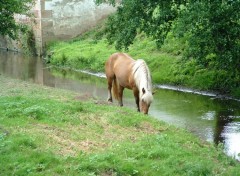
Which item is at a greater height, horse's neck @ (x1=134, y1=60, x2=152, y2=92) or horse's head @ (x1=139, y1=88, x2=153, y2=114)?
horse's neck @ (x1=134, y1=60, x2=152, y2=92)

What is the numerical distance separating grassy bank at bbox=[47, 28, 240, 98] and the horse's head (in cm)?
618

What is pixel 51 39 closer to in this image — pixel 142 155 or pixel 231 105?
pixel 231 105

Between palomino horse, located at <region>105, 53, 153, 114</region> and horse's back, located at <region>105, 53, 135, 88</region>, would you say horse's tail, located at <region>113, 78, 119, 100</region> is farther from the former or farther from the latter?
horse's back, located at <region>105, 53, 135, 88</region>

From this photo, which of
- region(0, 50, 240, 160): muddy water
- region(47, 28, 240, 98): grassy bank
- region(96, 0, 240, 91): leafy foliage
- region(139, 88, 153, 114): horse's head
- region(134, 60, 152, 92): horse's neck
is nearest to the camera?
region(0, 50, 240, 160): muddy water

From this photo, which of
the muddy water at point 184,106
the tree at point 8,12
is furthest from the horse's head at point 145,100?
the tree at point 8,12

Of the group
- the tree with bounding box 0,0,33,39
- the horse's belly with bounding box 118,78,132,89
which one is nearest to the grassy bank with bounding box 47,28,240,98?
the tree with bounding box 0,0,33,39

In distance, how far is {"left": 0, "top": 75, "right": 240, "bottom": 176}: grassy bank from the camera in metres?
7.80

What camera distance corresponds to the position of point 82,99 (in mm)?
14859

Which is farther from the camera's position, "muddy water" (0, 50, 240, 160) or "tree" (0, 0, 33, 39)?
"tree" (0, 0, 33, 39)

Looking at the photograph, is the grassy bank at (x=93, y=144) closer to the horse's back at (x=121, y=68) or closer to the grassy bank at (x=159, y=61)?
the horse's back at (x=121, y=68)

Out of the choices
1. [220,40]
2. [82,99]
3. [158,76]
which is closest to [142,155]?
[82,99]

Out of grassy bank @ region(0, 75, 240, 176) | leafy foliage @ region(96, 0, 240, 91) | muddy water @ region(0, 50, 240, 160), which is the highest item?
leafy foliage @ region(96, 0, 240, 91)

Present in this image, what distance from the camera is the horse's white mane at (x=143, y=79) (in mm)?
13289

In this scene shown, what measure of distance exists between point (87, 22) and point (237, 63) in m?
20.0
